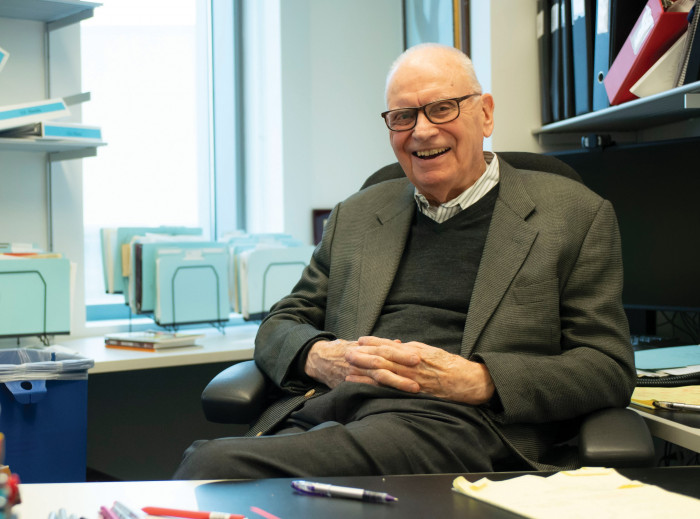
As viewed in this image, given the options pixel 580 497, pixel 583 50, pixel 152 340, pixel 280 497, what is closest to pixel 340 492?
pixel 280 497

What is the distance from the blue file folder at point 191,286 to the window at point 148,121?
1.92ft

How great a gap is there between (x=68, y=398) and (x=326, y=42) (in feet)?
6.28

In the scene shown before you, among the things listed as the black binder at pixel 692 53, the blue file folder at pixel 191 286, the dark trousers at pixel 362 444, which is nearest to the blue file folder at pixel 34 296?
the blue file folder at pixel 191 286

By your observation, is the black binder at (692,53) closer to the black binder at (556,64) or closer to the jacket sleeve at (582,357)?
the jacket sleeve at (582,357)

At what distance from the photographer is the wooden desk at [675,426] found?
1.19 metres

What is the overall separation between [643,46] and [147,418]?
2.15m

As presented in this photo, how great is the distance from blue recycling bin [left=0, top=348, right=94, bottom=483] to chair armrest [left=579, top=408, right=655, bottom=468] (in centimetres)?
126

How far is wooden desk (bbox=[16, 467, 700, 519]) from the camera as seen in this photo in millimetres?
803

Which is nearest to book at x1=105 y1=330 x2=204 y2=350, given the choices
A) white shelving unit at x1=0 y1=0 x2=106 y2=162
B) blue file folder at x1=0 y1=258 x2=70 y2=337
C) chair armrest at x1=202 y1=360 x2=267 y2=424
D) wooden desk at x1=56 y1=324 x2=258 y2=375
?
wooden desk at x1=56 y1=324 x2=258 y2=375

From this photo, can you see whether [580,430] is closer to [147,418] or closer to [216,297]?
[216,297]

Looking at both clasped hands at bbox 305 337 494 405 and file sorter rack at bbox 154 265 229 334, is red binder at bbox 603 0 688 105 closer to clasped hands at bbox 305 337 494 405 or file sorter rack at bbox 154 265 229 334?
clasped hands at bbox 305 337 494 405

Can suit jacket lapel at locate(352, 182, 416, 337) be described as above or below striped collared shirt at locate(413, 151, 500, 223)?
below

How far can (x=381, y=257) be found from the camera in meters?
1.67

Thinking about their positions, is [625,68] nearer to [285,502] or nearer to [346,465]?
[346,465]
